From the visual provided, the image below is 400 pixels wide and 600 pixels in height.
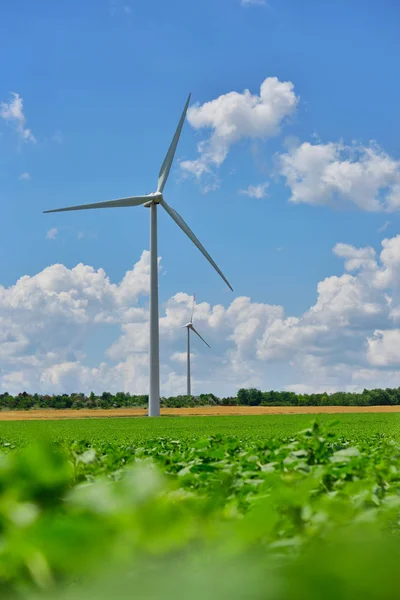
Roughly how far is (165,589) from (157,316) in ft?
195

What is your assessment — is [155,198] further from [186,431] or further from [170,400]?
[170,400]

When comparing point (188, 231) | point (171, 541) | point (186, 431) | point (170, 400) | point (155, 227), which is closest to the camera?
point (171, 541)

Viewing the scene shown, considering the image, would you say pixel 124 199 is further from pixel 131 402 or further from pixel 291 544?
pixel 131 402

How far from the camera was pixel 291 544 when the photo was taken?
5.79 ft

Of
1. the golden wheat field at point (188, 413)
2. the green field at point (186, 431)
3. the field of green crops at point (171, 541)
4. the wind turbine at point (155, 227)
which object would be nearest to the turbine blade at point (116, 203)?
Answer: the wind turbine at point (155, 227)

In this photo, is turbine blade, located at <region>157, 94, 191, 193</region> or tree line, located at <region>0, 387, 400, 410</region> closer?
turbine blade, located at <region>157, 94, 191, 193</region>

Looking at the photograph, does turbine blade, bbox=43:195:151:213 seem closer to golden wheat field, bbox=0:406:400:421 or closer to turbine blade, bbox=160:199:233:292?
turbine blade, bbox=160:199:233:292

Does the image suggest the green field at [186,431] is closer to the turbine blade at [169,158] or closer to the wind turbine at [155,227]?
the wind turbine at [155,227]

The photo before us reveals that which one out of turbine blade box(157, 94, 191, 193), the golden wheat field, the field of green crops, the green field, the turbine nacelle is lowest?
the field of green crops

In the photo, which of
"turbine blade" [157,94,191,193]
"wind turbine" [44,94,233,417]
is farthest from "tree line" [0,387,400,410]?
"turbine blade" [157,94,191,193]

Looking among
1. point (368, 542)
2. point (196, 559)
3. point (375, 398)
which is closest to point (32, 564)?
point (196, 559)

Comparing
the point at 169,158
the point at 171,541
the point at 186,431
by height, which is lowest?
the point at 171,541

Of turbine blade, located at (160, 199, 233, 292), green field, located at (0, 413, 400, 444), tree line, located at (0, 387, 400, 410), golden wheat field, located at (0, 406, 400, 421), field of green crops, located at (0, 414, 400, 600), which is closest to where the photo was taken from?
field of green crops, located at (0, 414, 400, 600)

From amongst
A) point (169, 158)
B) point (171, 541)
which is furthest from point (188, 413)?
point (171, 541)
